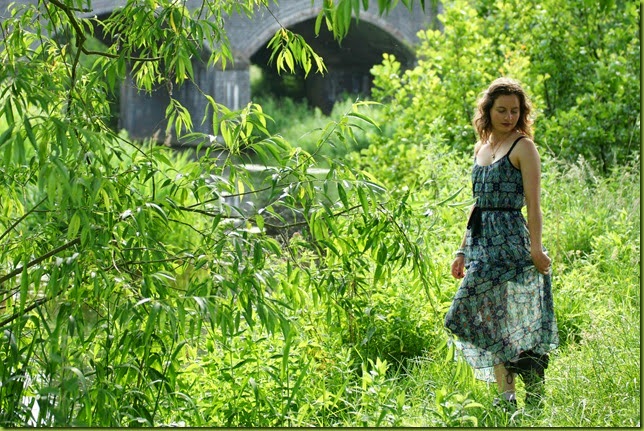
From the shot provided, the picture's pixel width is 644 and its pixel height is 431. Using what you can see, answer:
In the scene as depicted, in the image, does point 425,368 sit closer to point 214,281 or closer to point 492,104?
point 492,104

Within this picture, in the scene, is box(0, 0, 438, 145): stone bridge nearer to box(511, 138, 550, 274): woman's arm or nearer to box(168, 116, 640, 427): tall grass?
box(168, 116, 640, 427): tall grass

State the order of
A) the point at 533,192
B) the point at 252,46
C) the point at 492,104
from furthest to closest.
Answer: the point at 252,46 < the point at 492,104 < the point at 533,192

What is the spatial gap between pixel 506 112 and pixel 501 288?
59 cm

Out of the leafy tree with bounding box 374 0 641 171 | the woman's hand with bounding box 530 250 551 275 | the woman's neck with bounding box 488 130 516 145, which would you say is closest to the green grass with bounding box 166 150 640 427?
the woman's hand with bounding box 530 250 551 275

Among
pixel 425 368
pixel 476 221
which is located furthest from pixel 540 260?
pixel 425 368

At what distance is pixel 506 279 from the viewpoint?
3.31m

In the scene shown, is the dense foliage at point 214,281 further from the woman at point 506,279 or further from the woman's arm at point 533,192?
the woman's arm at point 533,192

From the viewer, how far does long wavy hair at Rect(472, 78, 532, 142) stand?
11.0ft

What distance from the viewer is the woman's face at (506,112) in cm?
332

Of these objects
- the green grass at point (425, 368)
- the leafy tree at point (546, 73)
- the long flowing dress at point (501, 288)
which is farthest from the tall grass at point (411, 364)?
the leafy tree at point (546, 73)

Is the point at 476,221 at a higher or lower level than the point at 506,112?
lower

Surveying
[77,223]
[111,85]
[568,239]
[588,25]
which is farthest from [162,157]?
[588,25]

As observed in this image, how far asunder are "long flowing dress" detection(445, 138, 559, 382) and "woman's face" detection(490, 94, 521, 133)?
0.07 m

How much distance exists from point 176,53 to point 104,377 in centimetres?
83
